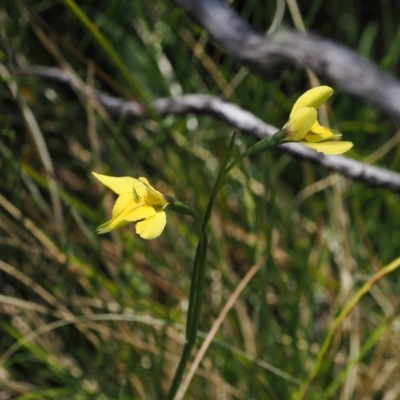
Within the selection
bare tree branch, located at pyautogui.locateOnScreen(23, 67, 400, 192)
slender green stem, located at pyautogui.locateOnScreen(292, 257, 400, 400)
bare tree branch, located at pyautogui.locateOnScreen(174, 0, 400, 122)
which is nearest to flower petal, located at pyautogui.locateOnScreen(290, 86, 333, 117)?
slender green stem, located at pyautogui.locateOnScreen(292, 257, 400, 400)

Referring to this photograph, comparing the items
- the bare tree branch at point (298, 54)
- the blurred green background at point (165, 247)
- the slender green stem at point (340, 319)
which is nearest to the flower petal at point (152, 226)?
the slender green stem at point (340, 319)

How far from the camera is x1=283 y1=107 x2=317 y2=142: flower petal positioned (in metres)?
0.53

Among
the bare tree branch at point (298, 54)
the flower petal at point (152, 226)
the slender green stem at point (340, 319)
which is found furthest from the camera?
the bare tree branch at point (298, 54)

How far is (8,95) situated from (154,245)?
42cm

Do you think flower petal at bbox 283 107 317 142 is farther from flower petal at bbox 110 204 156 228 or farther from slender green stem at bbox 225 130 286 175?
flower petal at bbox 110 204 156 228

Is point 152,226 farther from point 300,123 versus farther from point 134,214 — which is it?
point 300,123

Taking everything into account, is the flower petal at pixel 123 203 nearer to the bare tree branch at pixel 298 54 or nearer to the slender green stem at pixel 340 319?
the slender green stem at pixel 340 319

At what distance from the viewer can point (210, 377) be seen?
1.06 metres

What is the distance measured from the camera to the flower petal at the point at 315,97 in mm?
543

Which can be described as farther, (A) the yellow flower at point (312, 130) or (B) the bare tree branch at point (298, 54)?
(B) the bare tree branch at point (298, 54)

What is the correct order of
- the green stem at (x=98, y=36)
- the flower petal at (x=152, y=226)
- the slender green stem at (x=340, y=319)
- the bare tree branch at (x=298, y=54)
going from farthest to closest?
1. the bare tree branch at (x=298, y=54)
2. the green stem at (x=98, y=36)
3. the slender green stem at (x=340, y=319)
4. the flower petal at (x=152, y=226)

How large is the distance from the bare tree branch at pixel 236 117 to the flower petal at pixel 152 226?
453 millimetres

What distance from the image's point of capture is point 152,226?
500mm

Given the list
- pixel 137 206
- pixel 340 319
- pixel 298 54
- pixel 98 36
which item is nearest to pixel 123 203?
pixel 137 206
